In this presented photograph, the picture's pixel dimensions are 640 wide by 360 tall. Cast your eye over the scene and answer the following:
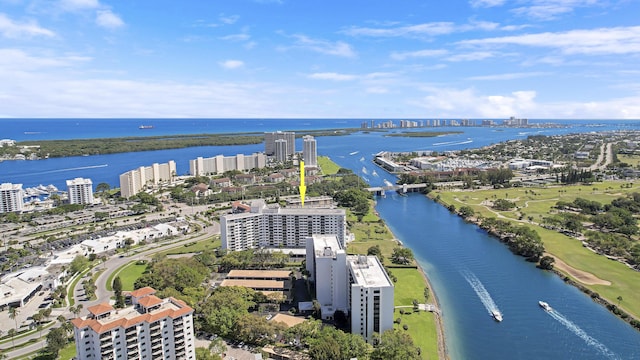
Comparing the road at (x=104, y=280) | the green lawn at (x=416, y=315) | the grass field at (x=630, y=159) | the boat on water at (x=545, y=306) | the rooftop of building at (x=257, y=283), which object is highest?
the grass field at (x=630, y=159)

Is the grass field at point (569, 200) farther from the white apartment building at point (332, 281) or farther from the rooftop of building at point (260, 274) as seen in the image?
the rooftop of building at point (260, 274)

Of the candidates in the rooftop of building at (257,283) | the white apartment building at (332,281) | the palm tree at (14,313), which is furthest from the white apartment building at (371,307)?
the palm tree at (14,313)

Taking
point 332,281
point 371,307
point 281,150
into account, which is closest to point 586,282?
point 371,307

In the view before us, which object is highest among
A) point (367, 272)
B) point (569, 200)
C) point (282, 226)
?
point (367, 272)

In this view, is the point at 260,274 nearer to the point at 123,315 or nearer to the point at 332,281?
the point at 332,281

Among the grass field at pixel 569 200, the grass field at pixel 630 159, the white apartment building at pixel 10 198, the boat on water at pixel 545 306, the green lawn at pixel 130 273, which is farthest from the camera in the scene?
the grass field at pixel 630 159
